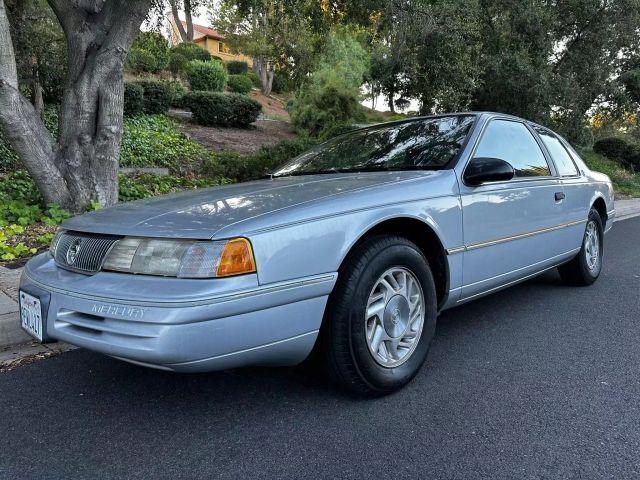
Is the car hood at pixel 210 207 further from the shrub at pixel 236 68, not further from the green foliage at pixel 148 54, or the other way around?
the shrub at pixel 236 68

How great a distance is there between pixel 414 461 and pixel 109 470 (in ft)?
3.97

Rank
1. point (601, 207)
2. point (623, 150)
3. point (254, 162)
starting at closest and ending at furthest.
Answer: point (601, 207), point (254, 162), point (623, 150)

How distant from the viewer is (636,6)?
12.5m

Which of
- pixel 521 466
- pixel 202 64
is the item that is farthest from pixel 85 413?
pixel 202 64

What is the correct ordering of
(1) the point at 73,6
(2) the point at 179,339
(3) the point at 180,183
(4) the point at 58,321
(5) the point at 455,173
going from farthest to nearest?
(3) the point at 180,183 < (1) the point at 73,6 < (5) the point at 455,173 < (4) the point at 58,321 < (2) the point at 179,339

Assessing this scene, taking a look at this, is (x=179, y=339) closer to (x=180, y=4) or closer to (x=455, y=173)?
(x=455, y=173)

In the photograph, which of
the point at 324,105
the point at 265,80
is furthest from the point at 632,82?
the point at 265,80

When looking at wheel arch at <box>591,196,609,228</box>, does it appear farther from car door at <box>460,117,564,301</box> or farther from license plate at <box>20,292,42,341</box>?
license plate at <box>20,292,42,341</box>

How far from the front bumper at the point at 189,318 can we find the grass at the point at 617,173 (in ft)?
50.1

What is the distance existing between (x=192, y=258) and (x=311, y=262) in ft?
1.66

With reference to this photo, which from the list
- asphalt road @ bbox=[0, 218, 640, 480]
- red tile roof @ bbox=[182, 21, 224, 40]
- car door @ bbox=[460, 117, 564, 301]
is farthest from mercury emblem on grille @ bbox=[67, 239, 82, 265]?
red tile roof @ bbox=[182, 21, 224, 40]

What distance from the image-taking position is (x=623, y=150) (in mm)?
21203

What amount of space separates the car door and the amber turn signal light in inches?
57.0

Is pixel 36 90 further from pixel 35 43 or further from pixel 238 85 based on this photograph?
pixel 238 85
